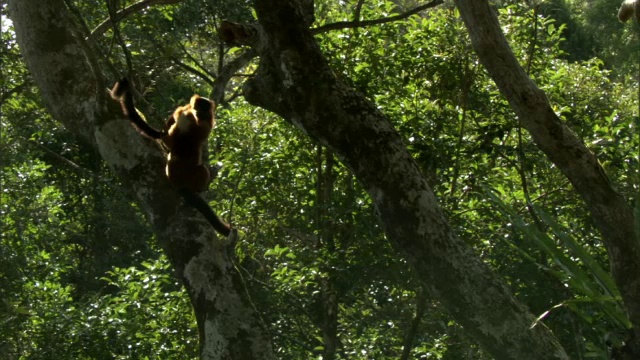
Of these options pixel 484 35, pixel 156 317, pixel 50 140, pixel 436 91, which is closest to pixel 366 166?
pixel 484 35

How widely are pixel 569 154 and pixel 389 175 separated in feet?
2.67

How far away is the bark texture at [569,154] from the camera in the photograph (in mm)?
3379

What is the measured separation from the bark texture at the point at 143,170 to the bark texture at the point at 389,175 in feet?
2.22

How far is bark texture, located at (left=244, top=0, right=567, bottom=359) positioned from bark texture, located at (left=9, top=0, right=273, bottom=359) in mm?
677

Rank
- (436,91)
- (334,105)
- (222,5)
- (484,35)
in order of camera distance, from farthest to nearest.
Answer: (222,5)
(436,91)
(334,105)
(484,35)

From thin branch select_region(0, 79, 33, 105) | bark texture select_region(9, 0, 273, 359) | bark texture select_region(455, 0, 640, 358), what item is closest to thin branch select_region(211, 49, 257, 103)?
bark texture select_region(9, 0, 273, 359)

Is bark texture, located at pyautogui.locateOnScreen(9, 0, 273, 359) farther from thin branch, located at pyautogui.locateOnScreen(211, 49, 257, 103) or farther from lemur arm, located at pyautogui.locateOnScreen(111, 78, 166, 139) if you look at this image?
thin branch, located at pyautogui.locateOnScreen(211, 49, 257, 103)

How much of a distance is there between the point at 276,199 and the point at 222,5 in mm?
3823

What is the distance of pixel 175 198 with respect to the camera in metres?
4.39

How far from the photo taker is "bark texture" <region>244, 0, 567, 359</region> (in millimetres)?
3830

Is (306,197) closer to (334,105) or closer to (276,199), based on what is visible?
(276,199)

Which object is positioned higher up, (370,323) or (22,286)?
(22,286)

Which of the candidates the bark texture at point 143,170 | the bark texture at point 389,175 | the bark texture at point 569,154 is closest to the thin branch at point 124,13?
the bark texture at point 143,170

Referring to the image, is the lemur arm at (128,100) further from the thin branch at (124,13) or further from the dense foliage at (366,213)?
the thin branch at (124,13)
